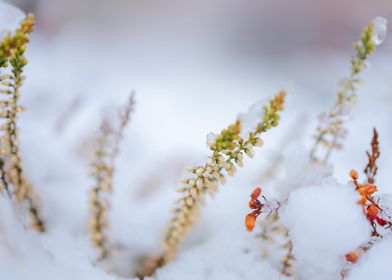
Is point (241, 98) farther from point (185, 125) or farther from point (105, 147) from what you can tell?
point (105, 147)

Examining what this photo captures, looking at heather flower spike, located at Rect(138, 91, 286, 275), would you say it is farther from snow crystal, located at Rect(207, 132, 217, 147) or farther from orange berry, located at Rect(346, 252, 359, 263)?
orange berry, located at Rect(346, 252, 359, 263)

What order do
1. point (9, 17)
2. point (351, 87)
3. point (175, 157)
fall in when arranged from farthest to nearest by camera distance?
point (175, 157) → point (351, 87) → point (9, 17)

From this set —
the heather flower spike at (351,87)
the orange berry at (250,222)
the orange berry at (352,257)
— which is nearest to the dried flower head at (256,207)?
the orange berry at (250,222)

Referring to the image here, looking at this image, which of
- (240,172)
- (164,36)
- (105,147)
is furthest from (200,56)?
(105,147)

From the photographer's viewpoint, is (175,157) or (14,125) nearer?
(14,125)

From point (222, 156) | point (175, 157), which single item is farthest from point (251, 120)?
point (175, 157)

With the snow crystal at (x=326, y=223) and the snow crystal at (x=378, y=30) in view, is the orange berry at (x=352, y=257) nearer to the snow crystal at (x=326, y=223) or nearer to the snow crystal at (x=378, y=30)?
the snow crystal at (x=326, y=223)

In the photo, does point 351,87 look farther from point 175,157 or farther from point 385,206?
point 175,157

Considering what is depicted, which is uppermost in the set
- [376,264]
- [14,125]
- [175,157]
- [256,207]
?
[175,157]
